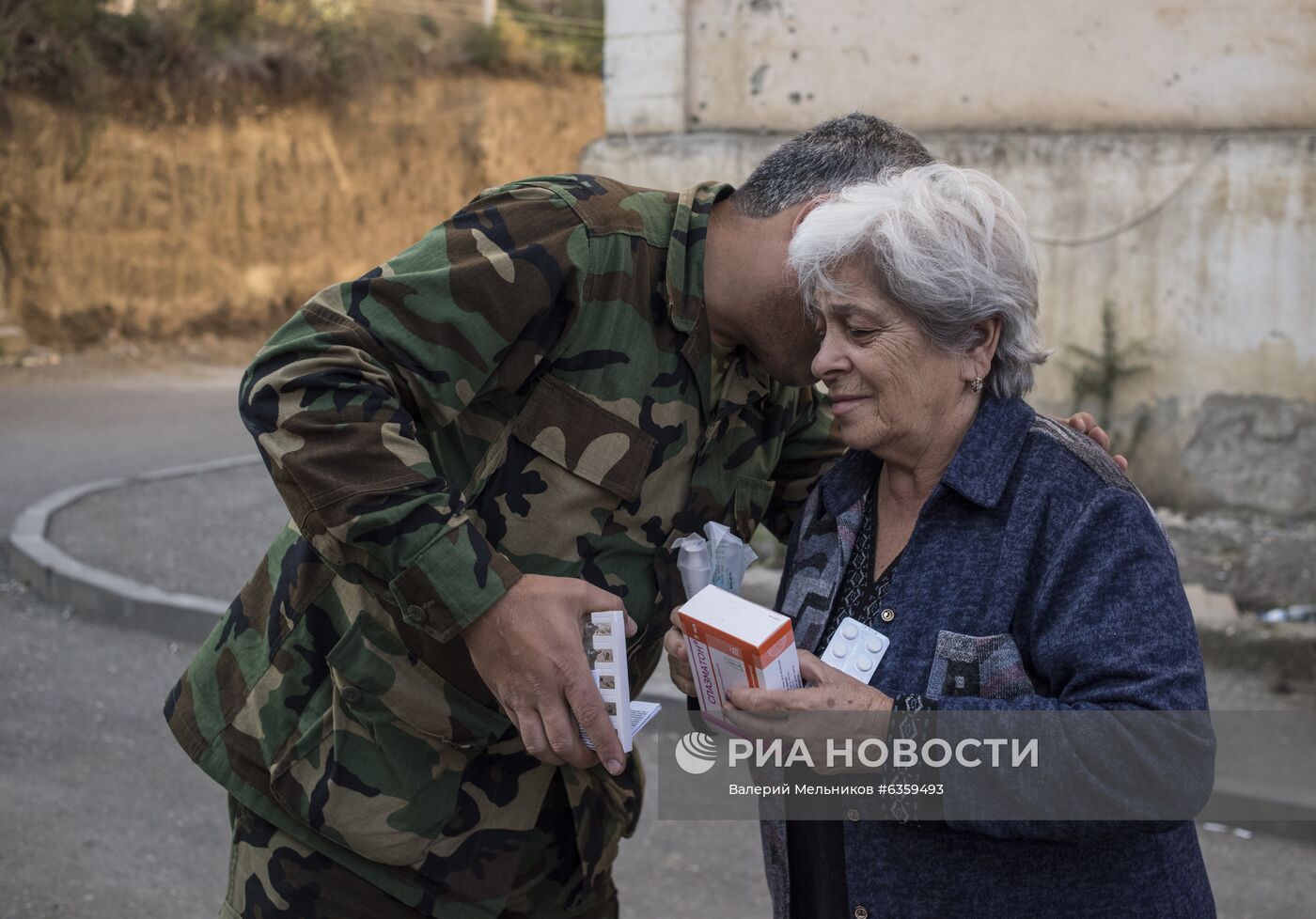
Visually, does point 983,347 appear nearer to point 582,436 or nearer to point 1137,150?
point 582,436

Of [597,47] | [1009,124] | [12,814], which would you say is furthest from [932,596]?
[597,47]

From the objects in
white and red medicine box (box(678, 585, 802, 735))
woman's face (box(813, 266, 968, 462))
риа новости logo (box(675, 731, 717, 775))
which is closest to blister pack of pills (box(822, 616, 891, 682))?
white and red medicine box (box(678, 585, 802, 735))

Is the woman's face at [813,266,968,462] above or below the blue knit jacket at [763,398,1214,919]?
above

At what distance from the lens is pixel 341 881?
217 centimetres

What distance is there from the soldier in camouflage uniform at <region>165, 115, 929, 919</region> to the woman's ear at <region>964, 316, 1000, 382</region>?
303 millimetres

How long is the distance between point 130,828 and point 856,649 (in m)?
3.24

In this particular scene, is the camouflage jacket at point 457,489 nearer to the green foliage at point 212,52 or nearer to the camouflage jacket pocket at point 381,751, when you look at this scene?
the camouflage jacket pocket at point 381,751

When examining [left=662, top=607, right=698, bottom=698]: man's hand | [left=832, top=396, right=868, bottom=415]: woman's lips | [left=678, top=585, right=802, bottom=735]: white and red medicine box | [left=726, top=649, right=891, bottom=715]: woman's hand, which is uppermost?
[left=832, top=396, right=868, bottom=415]: woman's lips

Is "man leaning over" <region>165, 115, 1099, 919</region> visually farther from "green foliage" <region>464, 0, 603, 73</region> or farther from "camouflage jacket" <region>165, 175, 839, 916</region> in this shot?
"green foliage" <region>464, 0, 603, 73</region>

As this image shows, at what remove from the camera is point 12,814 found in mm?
4375

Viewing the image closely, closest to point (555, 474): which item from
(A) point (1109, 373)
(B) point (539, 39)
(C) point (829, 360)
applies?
(C) point (829, 360)

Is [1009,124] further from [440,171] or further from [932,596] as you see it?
[440,171]

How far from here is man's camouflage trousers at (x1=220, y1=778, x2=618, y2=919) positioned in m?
2.17

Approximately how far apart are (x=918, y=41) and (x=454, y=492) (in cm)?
626
